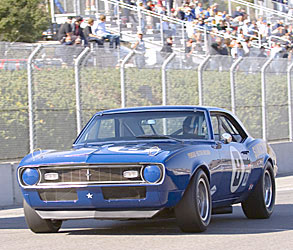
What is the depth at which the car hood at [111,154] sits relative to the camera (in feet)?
25.5

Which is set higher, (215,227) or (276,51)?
(276,51)

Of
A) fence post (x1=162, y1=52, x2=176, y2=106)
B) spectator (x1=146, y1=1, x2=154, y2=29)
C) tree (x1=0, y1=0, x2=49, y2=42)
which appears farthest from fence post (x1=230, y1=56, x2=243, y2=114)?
spectator (x1=146, y1=1, x2=154, y2=29)

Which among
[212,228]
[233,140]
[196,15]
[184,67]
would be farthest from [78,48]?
[196,15]

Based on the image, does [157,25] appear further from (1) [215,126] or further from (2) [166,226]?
(2) [166,226]

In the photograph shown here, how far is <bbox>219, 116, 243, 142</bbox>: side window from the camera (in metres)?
9.91

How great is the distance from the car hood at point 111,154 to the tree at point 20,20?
15363mm

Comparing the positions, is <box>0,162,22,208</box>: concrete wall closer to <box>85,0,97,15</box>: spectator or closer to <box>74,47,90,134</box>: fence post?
<box>74,47,90,134</box>: fence post

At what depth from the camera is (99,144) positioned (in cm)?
892

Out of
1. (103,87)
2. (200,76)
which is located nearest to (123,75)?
(103,87)

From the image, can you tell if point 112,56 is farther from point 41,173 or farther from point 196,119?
point 41,173

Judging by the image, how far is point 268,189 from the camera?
10.3 m

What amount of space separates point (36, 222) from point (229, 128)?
2978 millimetres

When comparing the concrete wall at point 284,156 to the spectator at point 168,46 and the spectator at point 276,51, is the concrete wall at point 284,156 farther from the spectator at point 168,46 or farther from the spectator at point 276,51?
the spectator at point 276,51

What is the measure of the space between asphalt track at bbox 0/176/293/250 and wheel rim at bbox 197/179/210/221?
0.19 m
